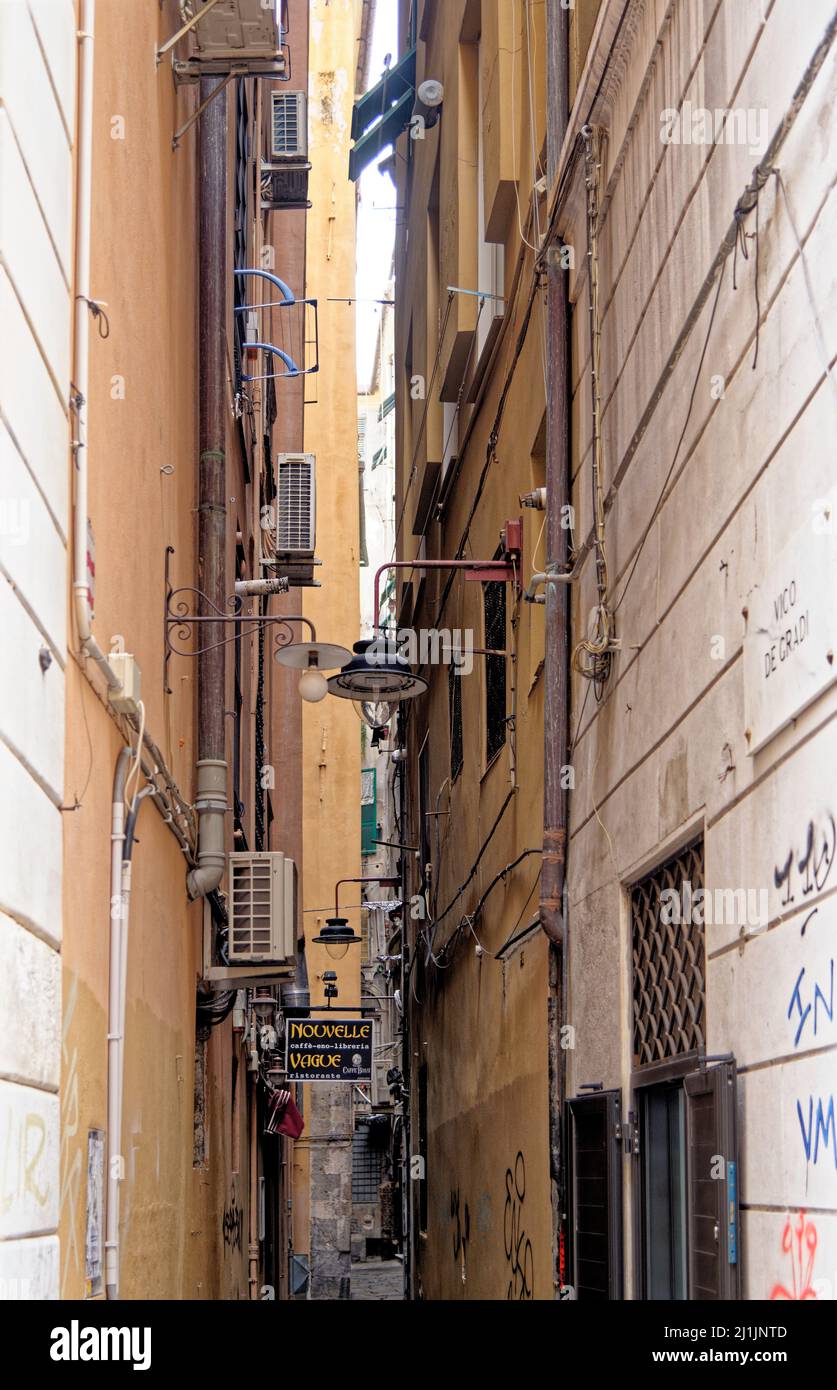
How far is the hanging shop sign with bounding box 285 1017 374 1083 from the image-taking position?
16422 mm

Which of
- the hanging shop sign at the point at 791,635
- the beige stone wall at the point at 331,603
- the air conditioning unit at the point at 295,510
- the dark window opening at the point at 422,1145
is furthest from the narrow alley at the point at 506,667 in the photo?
the beige stone wall at the point at 331,603

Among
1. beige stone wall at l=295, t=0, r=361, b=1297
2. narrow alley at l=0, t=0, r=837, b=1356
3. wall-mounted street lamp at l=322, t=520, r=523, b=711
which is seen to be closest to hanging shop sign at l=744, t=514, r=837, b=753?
narrow alley at l=0, t=0, r=837, b=1356

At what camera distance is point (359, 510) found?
32750 millimetres

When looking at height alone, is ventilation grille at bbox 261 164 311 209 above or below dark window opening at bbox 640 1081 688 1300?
above

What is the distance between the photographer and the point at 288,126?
71.3 feet

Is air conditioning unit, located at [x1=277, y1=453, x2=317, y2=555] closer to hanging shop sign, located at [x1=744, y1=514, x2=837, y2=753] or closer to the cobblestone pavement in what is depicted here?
hanging shop sign, located at [x1=744, y1=514, x2=837, y2=753]

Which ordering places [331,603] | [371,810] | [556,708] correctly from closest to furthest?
[556,708] < [331,603] < [371,810]

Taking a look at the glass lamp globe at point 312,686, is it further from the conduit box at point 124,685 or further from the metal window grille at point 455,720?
the metal window grille at point 455,720

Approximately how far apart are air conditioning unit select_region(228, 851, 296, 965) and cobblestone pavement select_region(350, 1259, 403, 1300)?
18.5 metres

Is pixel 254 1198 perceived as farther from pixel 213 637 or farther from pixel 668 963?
pixel 668 963

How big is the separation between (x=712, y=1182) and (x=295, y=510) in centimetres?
1272

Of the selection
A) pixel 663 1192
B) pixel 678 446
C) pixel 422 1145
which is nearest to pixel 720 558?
pixel 678 446
